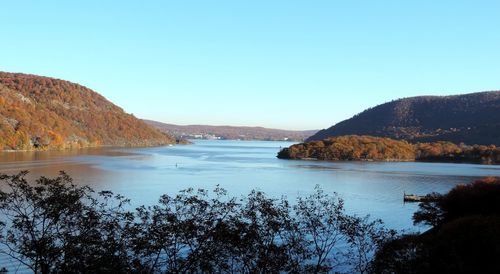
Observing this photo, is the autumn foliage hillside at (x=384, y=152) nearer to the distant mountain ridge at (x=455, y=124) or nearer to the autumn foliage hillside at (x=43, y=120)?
the distant mountain ridge at (x=455, y=124)

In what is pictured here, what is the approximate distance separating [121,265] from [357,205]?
33.2m

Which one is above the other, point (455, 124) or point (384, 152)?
point (455, 124)

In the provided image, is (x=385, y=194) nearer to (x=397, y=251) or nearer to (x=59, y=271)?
(x=397, y=251)

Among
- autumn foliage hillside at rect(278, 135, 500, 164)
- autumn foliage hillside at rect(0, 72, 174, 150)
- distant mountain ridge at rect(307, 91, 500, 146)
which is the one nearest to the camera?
autumn foliage hillside at rect(278, 135, 500, 164)

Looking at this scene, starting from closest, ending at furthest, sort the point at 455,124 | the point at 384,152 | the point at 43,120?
1. the point at 384,152
2. the point at 43,120
3. the point at 455,124

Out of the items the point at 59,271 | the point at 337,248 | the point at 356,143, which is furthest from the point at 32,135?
the point at 59,271

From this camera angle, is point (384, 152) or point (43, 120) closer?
point (384, 152)

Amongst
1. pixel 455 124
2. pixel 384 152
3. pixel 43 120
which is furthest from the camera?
pixel 455 124

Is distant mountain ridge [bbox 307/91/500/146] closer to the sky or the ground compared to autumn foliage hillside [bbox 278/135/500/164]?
closer to the sky

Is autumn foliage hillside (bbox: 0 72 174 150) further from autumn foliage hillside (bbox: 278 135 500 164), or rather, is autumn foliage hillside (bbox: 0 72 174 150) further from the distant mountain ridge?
the distant mountain ridge

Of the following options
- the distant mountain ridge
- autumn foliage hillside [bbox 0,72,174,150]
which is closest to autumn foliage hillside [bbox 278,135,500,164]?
the distant mountain ridge

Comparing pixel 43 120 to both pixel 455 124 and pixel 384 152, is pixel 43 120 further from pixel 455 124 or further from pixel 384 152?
pixel 455 124

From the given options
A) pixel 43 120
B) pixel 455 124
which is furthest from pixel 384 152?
pixel 43 120

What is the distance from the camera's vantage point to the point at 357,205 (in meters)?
42.1
